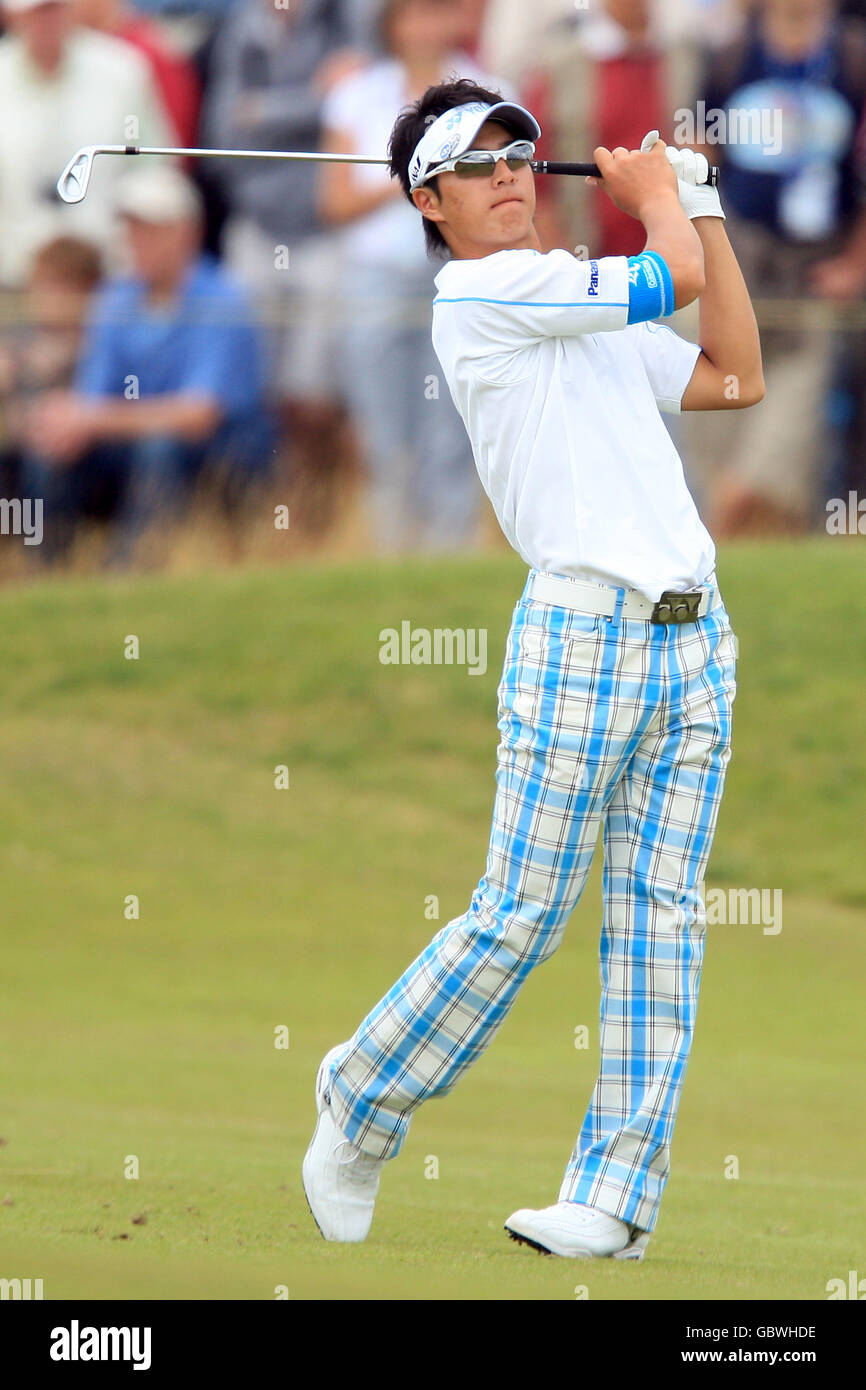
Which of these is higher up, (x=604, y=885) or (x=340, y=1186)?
(x=604, y=885)

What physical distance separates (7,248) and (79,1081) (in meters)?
6.80

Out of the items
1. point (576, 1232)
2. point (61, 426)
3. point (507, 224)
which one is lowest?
point (576, 1232)

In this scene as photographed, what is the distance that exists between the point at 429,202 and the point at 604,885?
4.38 feet

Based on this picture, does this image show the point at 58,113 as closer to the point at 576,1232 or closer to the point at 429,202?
the point at 429,202

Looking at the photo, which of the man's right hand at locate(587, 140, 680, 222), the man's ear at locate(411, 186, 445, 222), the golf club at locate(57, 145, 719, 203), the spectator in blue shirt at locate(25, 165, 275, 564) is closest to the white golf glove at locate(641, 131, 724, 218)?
the golf club at locate(57, 145, 719, 203)

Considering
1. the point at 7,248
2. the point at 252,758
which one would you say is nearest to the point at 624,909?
the point at 252,758

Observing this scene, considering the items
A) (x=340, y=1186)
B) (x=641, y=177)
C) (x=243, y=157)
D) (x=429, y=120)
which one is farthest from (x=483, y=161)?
(x=340, y=1186)

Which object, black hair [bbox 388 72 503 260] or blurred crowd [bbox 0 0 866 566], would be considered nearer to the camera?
black hair [bbox 388 72 503 260]

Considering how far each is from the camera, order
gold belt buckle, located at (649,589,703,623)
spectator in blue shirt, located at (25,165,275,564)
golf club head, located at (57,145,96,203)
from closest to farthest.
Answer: gold belt buckle, located at (649,589,703,623) → golf club head, located at (57,145,96,203) → spectator in blue shirt, located at (25,165,275,564)

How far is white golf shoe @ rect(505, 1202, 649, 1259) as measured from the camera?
163 inches

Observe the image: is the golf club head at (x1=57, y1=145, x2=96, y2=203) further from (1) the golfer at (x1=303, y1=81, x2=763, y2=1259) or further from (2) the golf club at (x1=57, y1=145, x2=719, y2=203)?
(1) the golfer at (x1=303, y1=81, x2=763, y2=1259)

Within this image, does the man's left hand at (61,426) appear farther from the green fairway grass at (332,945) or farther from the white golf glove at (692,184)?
the white golf glove at (692,184)

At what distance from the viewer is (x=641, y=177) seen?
4.18 m

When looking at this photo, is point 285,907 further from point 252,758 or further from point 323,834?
point 252,758
